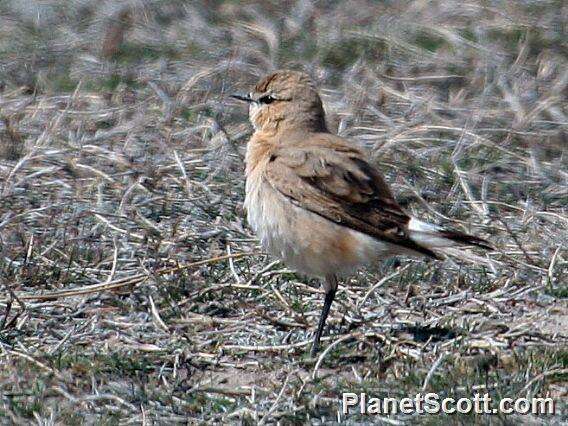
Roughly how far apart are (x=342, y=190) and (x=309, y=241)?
0.97ft

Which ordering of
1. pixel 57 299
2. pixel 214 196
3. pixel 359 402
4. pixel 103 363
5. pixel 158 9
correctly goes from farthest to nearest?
pixel 158 9 < pixel 214 196 < pixel 57 299 < pixel 103 363 < pixel 359 402

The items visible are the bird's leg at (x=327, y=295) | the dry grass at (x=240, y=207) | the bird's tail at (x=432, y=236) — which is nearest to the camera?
the dry grass at (x=240, y=207)

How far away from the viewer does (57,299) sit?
21.8ft

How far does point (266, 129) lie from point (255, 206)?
2.23ft

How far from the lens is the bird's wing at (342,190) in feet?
19.7

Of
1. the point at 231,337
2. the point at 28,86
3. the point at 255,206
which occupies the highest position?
the point at 255,206

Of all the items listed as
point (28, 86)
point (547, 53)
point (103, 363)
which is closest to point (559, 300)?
point (103, 363)

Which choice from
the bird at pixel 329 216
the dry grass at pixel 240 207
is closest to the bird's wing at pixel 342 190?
A: the bird at pixel 329 216

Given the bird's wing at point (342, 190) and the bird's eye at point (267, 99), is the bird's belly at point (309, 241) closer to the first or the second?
the bird's wing at point (342, 190)

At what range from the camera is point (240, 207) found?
785 cm

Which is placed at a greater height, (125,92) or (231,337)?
(231,337)

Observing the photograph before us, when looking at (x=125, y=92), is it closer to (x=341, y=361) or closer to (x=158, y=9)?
(x=158, y=9)

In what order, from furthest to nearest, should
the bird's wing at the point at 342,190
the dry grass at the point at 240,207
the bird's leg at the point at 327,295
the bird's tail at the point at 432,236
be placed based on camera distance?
1. the bird's leg at the point at 327,295
2. the bird's wing at the point at 342,190
3. the bird's tail at the point at 432,236
4. the dry grass at the point at 240,207

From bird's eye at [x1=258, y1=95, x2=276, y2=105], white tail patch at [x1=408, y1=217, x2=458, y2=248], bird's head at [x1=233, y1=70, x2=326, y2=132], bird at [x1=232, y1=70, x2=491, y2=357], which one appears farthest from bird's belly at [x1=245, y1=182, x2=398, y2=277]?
bird's eye at [x1=258, y1=95, x2=276, y2=105]
